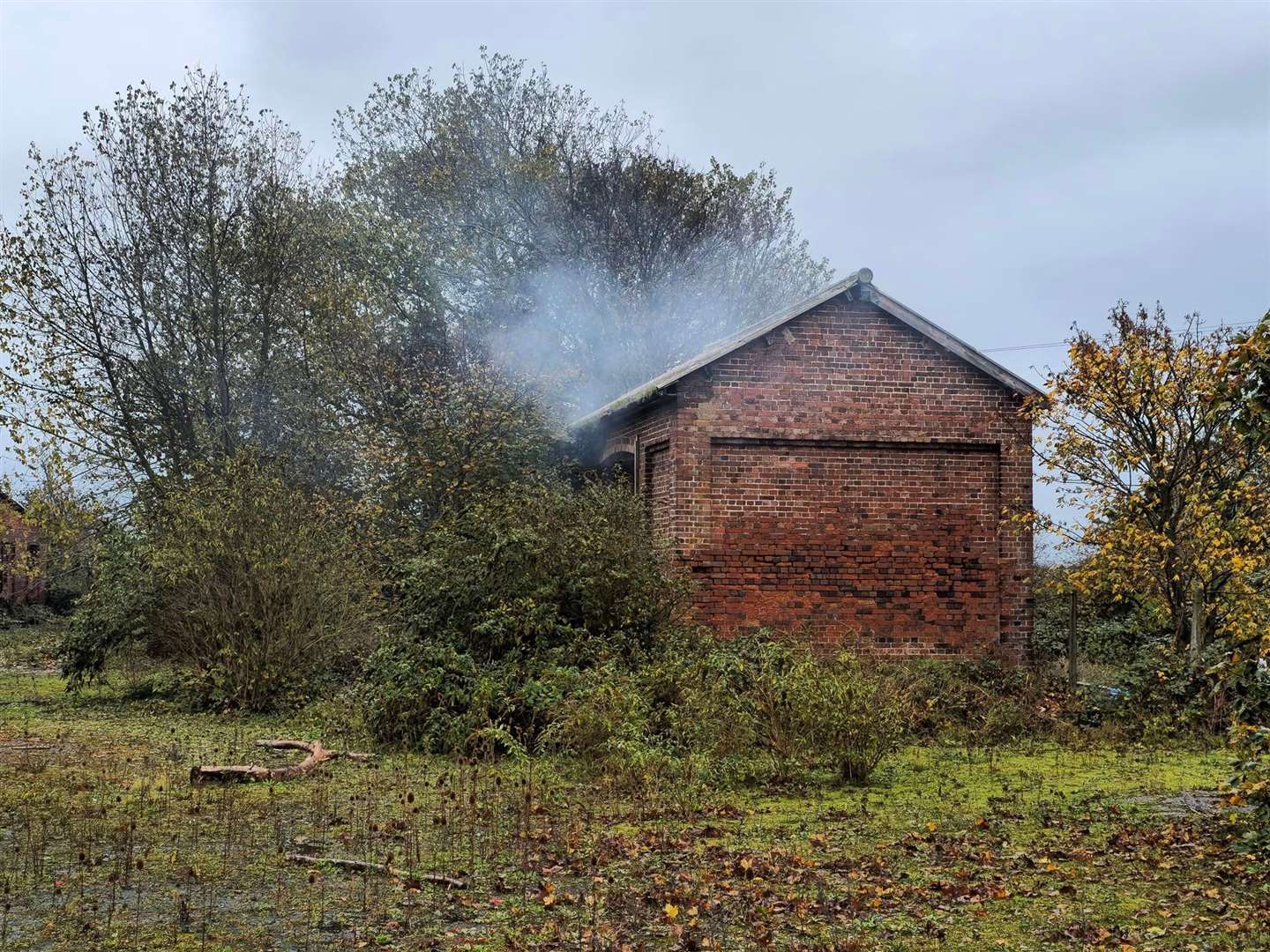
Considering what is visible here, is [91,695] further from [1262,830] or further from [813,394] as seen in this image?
[1262,830]

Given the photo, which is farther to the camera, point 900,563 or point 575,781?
point 900,563

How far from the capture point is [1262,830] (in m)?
7.38

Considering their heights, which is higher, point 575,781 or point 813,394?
point 813,394

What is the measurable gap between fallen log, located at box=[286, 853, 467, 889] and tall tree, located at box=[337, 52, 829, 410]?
2189 centimetres

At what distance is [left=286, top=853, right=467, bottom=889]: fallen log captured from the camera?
684cm

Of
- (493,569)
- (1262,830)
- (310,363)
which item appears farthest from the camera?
(310,363)

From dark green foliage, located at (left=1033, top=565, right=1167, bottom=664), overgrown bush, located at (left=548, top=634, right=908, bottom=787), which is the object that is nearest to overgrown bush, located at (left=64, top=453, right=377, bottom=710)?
overgrown bush, located at (left=548, top=634, right=908, bottom=787)

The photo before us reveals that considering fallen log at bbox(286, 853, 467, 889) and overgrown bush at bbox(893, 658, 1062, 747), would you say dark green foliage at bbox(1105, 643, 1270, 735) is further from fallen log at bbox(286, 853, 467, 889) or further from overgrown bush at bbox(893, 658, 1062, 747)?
fallen log at bbox(286, 853, 467, 889)

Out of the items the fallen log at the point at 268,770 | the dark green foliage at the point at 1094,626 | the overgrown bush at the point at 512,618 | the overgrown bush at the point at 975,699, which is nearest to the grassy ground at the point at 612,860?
the fallen log at the point at 268,770

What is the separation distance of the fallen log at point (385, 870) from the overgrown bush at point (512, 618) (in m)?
4.35

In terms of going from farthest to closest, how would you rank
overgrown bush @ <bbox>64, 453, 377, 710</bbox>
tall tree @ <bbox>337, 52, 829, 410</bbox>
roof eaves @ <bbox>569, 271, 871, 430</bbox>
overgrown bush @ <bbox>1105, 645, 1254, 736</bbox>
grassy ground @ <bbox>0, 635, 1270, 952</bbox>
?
tall tree @ <bbox>337, 52, 829, 410</bbox> < roof eaves @ <bbox>569, 271, 871, 430</bbox> < overgrown bush @ <bbox>64, 453, 377, 710</bbox> < overgrown bush @ <bbox>1105, 645, 1254, 736</bbox> < grassy ground @ <bbox>0, 635, 1270, 952</bbox>

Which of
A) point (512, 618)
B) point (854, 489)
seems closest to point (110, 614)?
point (512, 618)

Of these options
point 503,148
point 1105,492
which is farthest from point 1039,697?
point 503,148

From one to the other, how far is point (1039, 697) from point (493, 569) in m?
6.99
